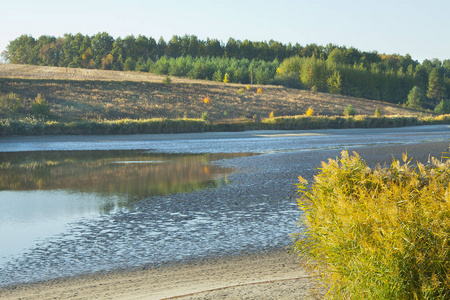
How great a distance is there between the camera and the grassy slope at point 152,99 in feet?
179

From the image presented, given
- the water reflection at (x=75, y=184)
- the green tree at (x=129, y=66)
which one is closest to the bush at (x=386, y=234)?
the water reflection at (x=75, y=184)

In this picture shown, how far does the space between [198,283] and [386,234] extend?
291cm

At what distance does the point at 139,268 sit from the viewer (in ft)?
23.2

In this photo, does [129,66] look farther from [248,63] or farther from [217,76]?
[248,63]

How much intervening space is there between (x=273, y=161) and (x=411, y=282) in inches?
723

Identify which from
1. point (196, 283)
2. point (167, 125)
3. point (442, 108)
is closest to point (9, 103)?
point (167, 125)

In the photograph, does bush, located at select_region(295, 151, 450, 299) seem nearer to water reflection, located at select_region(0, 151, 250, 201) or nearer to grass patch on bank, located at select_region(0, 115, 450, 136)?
water reflection, located at select_region(0, 151, 250, 201)

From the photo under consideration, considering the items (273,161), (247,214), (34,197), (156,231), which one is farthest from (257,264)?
(273,161)

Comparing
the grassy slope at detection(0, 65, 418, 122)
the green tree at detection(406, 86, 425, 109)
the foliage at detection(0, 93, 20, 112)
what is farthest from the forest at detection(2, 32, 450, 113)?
the foliage at detection(0, 93, 20, 112)

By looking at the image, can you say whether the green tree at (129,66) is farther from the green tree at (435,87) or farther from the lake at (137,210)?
the lake at (137,210)

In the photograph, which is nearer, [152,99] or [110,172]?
[110,172]

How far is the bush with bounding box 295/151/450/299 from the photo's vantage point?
13.2 ft

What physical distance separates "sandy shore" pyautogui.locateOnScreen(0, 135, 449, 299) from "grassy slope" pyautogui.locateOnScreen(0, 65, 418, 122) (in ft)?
139

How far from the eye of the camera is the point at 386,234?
13.3 feet
